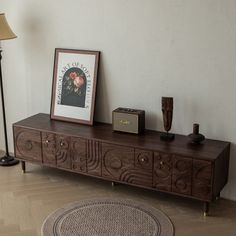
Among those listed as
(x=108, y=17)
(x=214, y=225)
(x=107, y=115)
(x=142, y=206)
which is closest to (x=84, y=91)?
(x=107, y=115)

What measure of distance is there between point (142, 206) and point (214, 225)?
552 mm

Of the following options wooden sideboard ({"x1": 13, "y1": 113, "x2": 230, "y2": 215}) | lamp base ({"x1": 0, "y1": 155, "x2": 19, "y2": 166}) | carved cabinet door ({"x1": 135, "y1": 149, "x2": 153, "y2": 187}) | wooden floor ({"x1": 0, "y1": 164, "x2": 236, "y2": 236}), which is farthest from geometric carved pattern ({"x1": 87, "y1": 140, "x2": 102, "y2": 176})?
lamp base ({"x1": 0, "y1": 155, "x2": 19, "y2": 166})

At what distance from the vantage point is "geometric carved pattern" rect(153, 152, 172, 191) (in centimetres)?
318

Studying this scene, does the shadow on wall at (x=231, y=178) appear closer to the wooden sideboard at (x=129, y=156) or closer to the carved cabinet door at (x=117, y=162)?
the wooden sideboard at (x=129, y=156)

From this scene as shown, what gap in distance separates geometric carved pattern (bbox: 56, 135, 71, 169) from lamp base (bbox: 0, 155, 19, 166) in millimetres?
650

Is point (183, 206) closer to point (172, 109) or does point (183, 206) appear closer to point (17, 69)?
point (172, 109)

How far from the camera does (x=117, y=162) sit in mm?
3387

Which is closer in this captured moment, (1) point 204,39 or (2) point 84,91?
(1) point 204,39

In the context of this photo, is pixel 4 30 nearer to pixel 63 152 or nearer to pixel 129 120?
pixel 63 152

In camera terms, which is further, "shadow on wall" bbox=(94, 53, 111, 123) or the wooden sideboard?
"shadow on wall" bbox=(94, 53, 111, 123)

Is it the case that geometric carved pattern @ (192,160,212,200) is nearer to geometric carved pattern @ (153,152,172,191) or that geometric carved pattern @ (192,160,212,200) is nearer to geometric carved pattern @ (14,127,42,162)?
geometric carved pattern @ (153,152,172,191)

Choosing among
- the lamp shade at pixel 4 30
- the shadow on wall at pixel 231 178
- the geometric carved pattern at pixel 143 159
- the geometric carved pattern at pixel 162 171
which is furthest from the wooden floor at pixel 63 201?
the lamp shade at pixel 4 30

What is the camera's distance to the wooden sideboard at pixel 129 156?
3111 millimetres

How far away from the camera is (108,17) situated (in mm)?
3549
